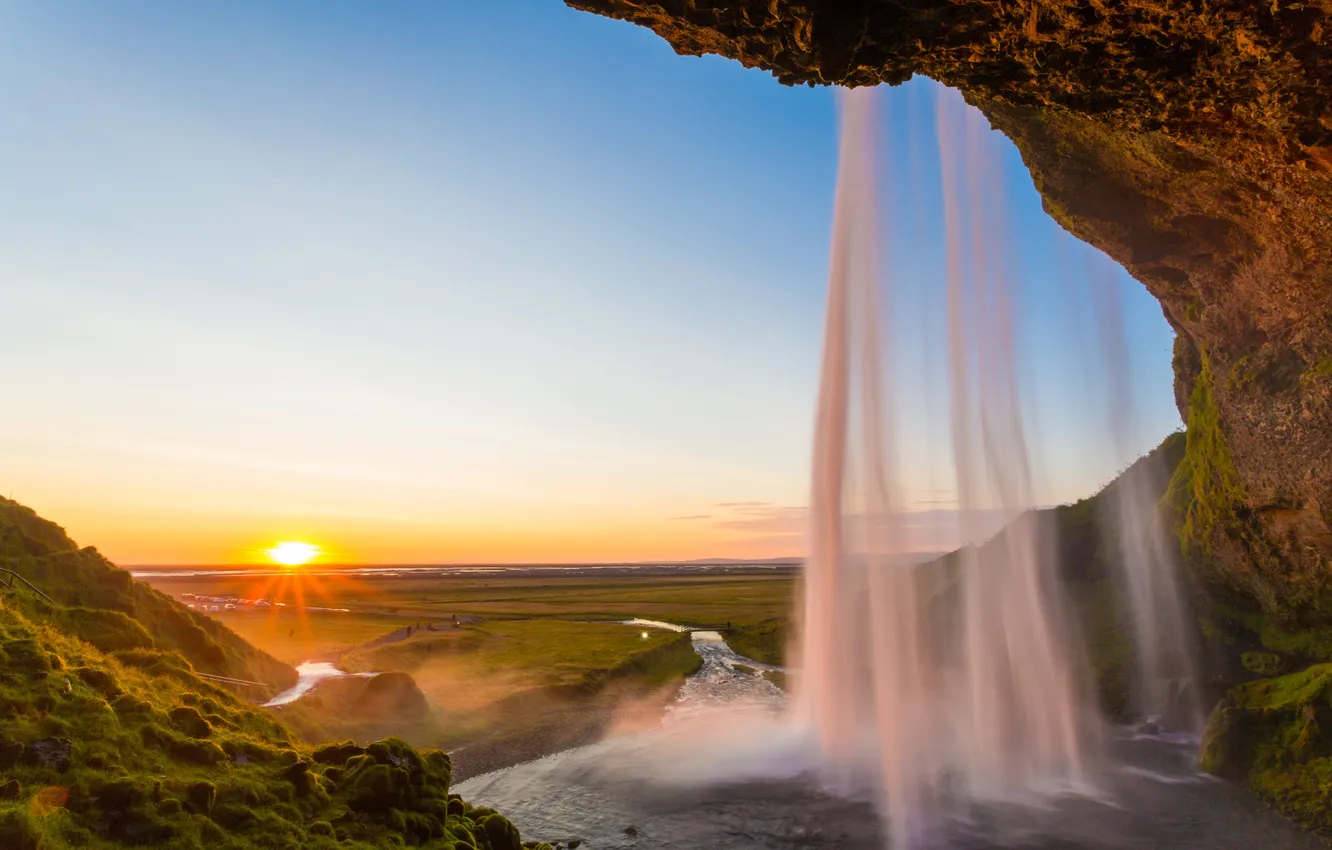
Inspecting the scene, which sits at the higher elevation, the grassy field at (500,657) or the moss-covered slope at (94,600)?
the moss-covered slope at (94,600)

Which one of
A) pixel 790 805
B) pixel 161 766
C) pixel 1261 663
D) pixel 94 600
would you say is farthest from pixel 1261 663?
pixel 94 600

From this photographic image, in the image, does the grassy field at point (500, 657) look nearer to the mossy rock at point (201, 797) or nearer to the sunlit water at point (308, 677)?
the sunlit water at point (308, 677)

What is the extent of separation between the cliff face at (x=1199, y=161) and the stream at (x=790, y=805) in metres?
12.3

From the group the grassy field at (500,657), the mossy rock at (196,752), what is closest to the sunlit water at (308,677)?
the grassy field at (500,657)

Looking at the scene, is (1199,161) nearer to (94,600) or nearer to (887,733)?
(887,733)

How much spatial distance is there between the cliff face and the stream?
12.3 m

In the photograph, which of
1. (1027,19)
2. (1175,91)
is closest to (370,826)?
(1027,19)

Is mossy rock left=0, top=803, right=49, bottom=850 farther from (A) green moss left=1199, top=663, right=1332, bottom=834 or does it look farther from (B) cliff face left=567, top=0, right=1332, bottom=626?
(A) green moss left=1199, top=663, right=1332, bottom=834

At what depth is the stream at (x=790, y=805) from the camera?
810 inches

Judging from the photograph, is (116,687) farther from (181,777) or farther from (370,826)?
(370,826)

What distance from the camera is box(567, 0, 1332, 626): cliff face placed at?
1090 cm

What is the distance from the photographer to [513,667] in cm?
4797

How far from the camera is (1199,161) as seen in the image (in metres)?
20.8

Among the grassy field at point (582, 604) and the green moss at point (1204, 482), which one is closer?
the green moss at point (1204, 482)
